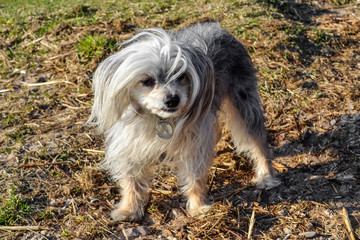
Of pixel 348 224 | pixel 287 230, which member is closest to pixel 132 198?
pixel 287 230

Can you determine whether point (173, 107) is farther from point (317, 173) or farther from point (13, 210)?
point (317, 173)

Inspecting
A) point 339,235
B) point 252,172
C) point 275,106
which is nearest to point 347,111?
point 275,106

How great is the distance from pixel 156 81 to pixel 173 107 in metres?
0.24

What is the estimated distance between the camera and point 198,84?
10.3 ft

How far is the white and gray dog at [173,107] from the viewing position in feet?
10.2

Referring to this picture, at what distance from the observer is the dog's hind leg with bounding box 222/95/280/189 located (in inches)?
164

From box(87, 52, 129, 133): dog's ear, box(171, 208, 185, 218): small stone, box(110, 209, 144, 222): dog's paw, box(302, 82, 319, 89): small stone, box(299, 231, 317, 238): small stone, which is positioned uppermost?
box(87, 52, 129, 133): dog's ear

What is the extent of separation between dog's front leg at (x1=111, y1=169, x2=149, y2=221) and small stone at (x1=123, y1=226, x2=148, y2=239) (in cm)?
16

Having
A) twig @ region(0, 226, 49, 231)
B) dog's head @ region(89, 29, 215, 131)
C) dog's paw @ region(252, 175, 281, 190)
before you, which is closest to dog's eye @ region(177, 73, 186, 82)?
dog's head @ region(89, 29, 215, 131)

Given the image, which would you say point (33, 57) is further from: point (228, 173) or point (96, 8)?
point (228, 173)

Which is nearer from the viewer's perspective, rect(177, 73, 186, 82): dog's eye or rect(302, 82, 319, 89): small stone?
rect(177, 73, 186, 82): dog's eye

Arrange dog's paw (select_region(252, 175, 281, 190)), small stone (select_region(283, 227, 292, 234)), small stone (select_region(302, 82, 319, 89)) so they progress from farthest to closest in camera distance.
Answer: small stone (select_region(302, 82, 319, 89)), dog's paw (select_region(252, 175, 281, 190)), small stone (select_region(283, 227, 292, 234))

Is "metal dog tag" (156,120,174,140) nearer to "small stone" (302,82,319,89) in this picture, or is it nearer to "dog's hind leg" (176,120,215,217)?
"dog's hind leg" (176,120,215,217)

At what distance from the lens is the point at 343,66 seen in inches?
223
